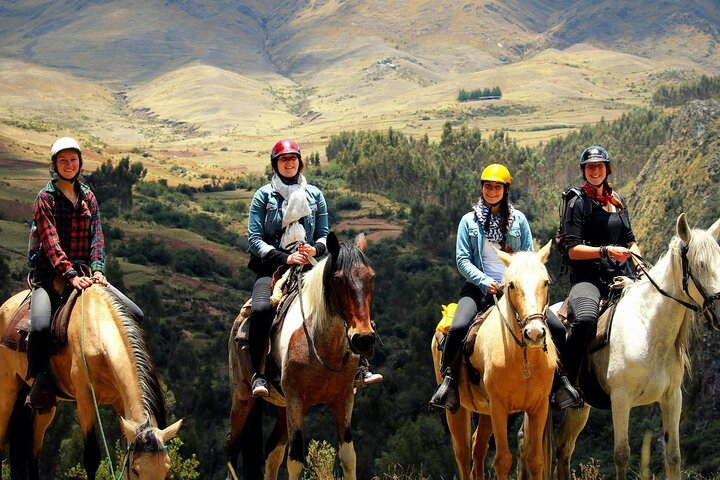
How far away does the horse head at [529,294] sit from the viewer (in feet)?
31.0

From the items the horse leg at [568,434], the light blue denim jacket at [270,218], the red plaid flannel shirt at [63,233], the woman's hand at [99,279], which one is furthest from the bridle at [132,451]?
the horse leg at [568,434]

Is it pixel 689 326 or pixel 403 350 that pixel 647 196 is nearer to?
pixel 403 350

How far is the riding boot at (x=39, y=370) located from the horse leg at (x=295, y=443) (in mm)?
3008

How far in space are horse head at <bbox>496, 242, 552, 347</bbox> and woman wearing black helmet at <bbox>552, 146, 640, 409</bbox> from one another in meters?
1.93

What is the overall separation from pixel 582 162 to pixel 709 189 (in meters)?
67.6

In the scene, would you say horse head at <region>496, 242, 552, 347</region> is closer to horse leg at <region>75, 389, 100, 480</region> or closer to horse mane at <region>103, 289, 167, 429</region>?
horse mane at <region>103, 289, 167, 429</region>

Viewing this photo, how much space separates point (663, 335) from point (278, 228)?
4646 mm

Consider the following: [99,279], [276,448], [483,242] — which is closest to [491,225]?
[483,242]

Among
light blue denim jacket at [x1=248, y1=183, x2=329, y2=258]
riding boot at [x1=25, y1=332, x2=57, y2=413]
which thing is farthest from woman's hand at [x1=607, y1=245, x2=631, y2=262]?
riding boot at [x1=25, y1=332, x2=57, y2=413]

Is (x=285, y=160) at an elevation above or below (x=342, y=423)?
above

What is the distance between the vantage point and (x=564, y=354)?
39.4 feet

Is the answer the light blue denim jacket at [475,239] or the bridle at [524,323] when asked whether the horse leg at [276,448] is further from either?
the bridle at [524,323]

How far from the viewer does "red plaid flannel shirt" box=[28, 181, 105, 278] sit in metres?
11.4

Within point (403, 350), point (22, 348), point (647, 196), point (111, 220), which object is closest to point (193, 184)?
point (111, 220)
